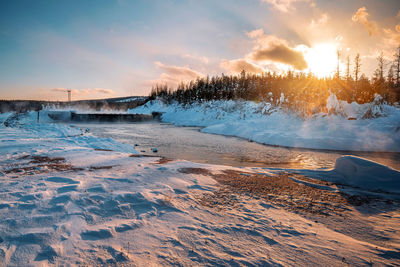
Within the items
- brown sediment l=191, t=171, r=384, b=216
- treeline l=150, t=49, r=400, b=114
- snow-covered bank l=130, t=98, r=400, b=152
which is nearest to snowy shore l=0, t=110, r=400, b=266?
brown sediment l=191, t=171, r=384, b=216

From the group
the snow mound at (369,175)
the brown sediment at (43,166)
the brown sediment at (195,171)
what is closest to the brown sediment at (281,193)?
the brown sediment at (195,171)

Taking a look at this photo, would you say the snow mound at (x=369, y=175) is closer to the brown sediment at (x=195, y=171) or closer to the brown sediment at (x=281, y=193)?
the brown sediment at (x=281, y=193)

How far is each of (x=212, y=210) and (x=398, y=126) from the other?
52.6ft

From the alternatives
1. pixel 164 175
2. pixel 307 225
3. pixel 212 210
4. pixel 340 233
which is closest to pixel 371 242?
pixel 340 233

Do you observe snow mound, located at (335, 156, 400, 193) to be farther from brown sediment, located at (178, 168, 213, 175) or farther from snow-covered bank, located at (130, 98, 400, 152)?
snow-covered bank, located at (130, 98, 400, 152)

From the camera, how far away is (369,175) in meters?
6.04

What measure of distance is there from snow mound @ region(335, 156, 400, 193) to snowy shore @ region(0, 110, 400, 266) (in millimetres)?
32

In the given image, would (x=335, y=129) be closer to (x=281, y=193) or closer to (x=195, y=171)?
(x=281, y=193)

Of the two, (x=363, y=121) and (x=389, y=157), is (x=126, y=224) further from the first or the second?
(x=363, y=121)

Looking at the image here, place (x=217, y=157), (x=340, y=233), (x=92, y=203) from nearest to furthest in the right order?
(x=340, y=233) < (x=92, y=203) < (x=217, y=157)

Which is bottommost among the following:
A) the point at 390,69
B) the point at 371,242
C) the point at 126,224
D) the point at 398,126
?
the point at 371,242

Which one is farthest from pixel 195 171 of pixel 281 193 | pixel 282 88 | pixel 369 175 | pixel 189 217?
pixel 282 88

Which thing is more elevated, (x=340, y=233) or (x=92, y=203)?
(x=92, y=203)

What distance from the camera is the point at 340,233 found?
328cm
